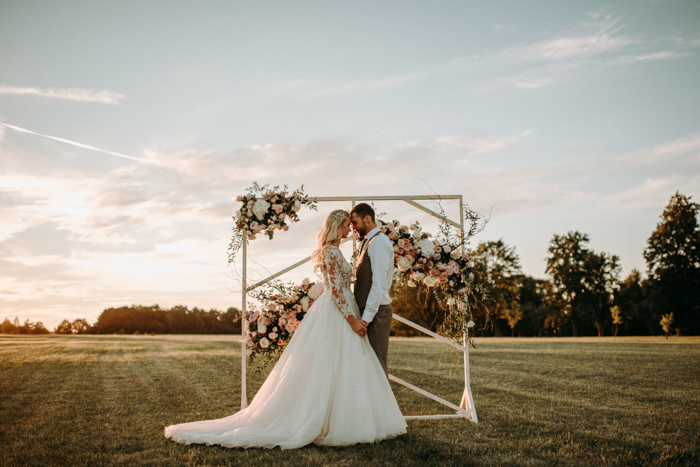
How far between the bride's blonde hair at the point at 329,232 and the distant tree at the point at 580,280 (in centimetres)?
4561

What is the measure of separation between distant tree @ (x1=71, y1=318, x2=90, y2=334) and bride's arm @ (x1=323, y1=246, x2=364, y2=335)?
3029cm

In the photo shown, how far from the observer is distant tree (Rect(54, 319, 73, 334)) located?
91.4ft

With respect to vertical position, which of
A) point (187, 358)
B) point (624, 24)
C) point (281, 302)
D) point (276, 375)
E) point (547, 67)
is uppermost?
point (624, 24)

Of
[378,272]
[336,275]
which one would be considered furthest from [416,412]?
[336,275]

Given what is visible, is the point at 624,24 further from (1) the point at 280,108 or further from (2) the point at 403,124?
(1) the point at 280,108

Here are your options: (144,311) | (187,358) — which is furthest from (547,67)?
(144,311)

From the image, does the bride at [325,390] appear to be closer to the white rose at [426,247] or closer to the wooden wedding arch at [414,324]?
the wooden wedding arch at [414,324]

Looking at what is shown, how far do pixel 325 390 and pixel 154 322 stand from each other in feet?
109

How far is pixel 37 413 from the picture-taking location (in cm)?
615

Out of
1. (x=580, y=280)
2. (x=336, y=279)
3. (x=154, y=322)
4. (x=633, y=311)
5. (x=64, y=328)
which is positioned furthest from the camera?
(x=580, y=280)

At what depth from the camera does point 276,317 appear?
19.7 feet

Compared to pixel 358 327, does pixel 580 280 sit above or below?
above

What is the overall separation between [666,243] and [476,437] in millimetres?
40149

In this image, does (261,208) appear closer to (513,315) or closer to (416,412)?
(416,412)
